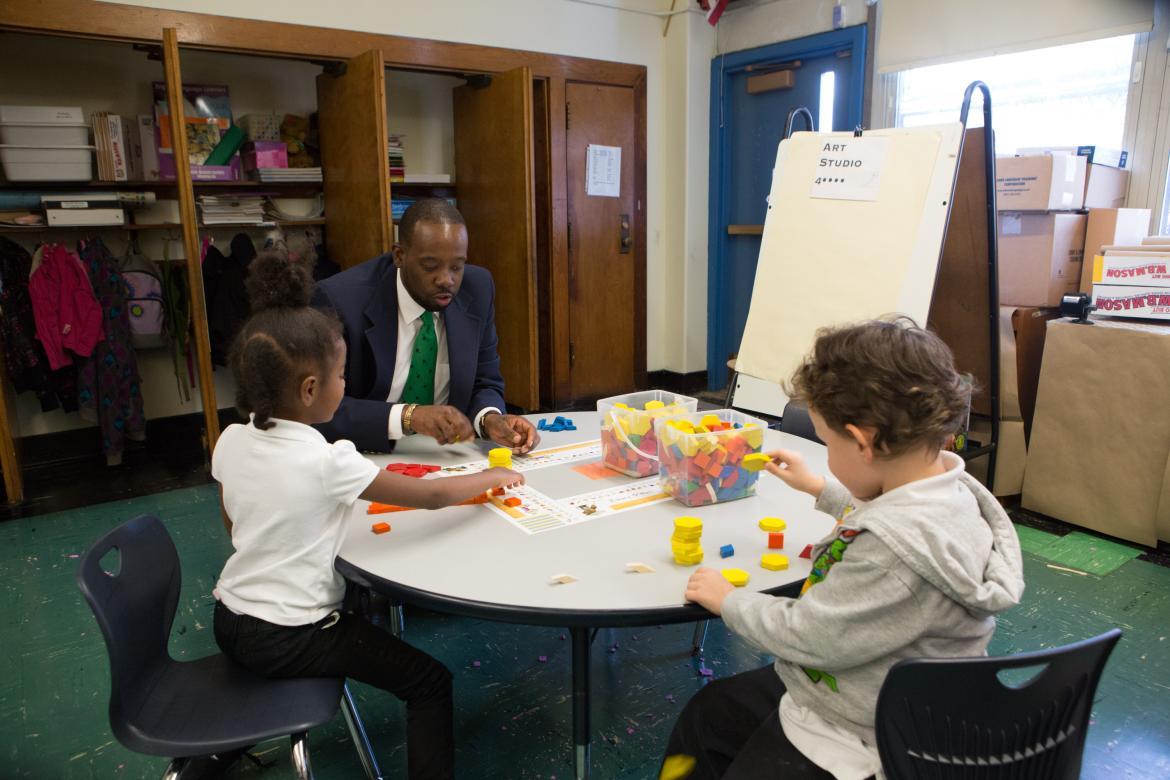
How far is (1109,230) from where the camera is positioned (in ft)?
10.5

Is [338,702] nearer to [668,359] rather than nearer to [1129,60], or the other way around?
[1129,60]

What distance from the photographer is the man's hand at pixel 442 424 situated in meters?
1.81

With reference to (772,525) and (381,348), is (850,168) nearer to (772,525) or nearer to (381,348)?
(381,348)

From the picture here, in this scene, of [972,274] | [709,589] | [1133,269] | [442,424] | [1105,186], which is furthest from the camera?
[1105,186]

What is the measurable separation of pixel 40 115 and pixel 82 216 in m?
0.45

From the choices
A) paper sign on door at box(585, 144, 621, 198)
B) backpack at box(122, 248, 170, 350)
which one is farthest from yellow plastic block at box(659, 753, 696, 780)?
paper sign on door at box(585, 144, 621, 198)

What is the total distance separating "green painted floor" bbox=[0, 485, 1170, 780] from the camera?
1.79m

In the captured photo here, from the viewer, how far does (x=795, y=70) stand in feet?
15.6

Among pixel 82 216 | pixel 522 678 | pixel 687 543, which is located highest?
pixel 82 216

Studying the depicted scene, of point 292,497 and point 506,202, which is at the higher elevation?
point 506,202

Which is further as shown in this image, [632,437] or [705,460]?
[632,437]

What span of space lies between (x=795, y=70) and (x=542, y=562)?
4344 mm

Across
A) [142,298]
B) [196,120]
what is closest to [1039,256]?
[196,120]

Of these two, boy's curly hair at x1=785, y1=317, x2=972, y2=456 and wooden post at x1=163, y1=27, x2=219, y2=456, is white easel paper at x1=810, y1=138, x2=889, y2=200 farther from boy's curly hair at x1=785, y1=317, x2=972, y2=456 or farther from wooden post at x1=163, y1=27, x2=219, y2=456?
wooden post at x1=163, y1=27, x2=219, y2=456
